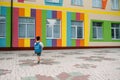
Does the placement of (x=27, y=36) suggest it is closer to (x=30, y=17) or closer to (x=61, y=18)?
(x=30, y=17)

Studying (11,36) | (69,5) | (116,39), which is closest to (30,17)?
(11,36)

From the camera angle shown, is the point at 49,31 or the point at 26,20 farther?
the point at 49,31

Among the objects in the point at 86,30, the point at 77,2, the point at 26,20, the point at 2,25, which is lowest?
the point at 86,30

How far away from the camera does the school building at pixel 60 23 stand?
68.1ft

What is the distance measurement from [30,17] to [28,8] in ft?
2.80

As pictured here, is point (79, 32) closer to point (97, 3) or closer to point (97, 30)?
point (97, 30)

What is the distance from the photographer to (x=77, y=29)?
24219 millimetres

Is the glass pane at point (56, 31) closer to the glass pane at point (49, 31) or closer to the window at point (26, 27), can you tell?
the glass pane at point (49, 31)

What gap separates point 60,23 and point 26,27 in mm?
3566

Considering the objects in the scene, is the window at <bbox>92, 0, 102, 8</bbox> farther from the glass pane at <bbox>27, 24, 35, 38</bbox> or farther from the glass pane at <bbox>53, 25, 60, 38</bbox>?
the glass pane at <bbox>27, 24, 35, 38</bbox>

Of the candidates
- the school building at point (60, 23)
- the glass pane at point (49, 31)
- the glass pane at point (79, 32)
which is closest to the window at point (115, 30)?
the school building at point (60, 23)

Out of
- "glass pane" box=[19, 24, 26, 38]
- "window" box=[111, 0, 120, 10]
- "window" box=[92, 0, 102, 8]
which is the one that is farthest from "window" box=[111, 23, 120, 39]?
"glass pane" box=[19, 24, 26, 38]

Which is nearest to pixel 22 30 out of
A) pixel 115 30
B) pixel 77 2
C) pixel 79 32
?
pixel 79 32

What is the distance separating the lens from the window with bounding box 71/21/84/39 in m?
24.0
